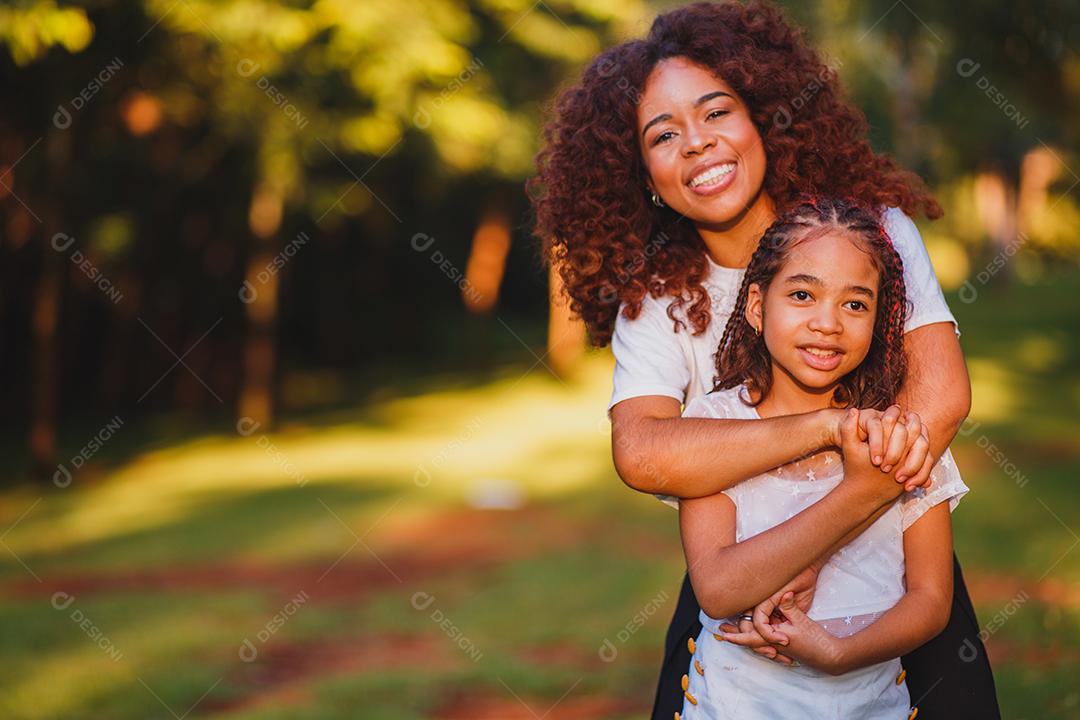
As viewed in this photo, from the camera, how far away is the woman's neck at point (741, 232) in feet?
9.46

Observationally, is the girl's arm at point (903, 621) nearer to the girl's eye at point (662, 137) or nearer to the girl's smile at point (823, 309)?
the girl's smile at point (823, 309)

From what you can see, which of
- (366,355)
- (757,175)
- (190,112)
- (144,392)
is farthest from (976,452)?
(366,355)

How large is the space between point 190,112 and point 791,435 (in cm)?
1442

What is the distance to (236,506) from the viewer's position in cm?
1391

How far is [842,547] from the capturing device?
95.8 inches

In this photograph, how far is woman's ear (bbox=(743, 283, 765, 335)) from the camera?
258 cm

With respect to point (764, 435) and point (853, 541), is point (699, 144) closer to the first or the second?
point (764, 435)

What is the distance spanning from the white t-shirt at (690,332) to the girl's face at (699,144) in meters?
0.18

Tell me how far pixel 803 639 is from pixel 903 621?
212 mm

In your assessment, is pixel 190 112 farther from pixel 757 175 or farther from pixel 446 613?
pixel 757 175

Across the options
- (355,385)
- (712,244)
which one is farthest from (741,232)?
(355,385)

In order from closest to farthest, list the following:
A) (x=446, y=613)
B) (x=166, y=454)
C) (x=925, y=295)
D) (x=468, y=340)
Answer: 1. (x=925, y=295)
2. (x=446, y=613)
3. (x=166, y=454)
4. (x=468, y=340)

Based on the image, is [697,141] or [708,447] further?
[697,141]

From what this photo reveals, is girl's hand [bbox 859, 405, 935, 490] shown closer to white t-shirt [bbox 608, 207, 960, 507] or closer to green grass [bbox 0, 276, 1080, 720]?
white t-shirt [bbox 608, 207, 960, 507]
